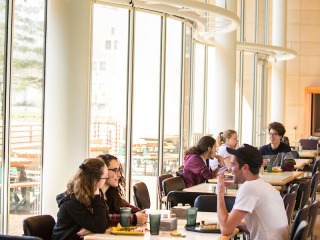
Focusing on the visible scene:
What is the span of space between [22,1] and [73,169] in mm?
1820

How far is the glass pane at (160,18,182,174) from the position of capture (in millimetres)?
10992

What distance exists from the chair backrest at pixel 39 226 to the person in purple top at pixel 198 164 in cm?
392

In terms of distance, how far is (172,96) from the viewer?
1125 cm

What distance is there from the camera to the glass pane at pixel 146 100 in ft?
32.4

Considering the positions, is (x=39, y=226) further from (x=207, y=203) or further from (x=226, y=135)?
(x=226, y=135)

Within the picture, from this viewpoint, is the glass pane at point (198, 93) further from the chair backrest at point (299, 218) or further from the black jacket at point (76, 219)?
the black jacket at point (76, 219)

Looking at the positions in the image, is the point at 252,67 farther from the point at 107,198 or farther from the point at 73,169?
the point at 107,198

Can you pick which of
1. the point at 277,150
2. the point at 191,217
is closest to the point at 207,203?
the point at 191,217

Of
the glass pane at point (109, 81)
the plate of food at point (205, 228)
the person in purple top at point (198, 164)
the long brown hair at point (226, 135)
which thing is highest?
the glass pane at point (109, 81)

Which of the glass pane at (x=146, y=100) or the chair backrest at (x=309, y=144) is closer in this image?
the glass pane at (x=146, y=100)

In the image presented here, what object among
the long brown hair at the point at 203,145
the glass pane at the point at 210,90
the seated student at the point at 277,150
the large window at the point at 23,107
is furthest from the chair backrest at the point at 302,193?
the glass pane at the point at 210,90

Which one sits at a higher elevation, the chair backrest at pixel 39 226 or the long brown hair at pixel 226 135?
the long brown hair at pixel 226 135

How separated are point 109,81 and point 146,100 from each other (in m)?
1.10

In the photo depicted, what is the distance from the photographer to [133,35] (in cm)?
958
